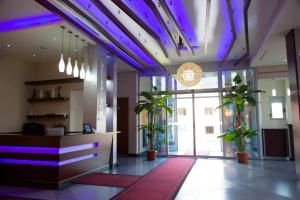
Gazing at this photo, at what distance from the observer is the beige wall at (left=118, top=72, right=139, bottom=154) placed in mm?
8719

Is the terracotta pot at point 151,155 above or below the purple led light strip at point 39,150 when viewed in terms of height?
below

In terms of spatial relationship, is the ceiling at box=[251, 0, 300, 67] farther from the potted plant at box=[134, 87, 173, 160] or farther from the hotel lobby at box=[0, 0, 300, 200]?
the potted plant at box=[134, 87, 173, 160]

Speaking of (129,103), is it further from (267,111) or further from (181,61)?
(267,111)

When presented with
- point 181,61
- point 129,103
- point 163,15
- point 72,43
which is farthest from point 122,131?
point 163,15

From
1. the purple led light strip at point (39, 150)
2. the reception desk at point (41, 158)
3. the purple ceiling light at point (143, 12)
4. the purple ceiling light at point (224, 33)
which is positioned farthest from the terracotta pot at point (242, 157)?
the purple led light strip at point (39, 150)

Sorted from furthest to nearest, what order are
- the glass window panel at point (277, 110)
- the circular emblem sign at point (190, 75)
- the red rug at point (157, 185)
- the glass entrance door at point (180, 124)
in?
the glass entrance door at point (180, 124), the glass window panel at point (277, 110), the circular emblem sign at point (190, 75), the red rug at point (157, 185)

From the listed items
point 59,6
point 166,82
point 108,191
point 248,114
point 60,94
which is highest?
point 59,6

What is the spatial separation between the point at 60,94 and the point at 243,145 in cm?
630

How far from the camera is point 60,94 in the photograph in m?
7.35

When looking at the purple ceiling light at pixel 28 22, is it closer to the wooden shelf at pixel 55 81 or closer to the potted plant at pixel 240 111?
the wooden shelf at pixel 55 81

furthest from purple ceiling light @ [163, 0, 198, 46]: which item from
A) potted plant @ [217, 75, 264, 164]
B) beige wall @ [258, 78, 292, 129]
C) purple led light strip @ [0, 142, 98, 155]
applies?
beige wall @ [258, 78, 292, 129]

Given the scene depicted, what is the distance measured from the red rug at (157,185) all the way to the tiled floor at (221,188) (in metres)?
0.15

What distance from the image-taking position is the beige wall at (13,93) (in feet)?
22.0

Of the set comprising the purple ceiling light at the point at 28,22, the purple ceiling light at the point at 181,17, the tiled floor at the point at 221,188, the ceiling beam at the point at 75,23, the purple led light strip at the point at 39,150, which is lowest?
the tiled floor at the point at 221,188
